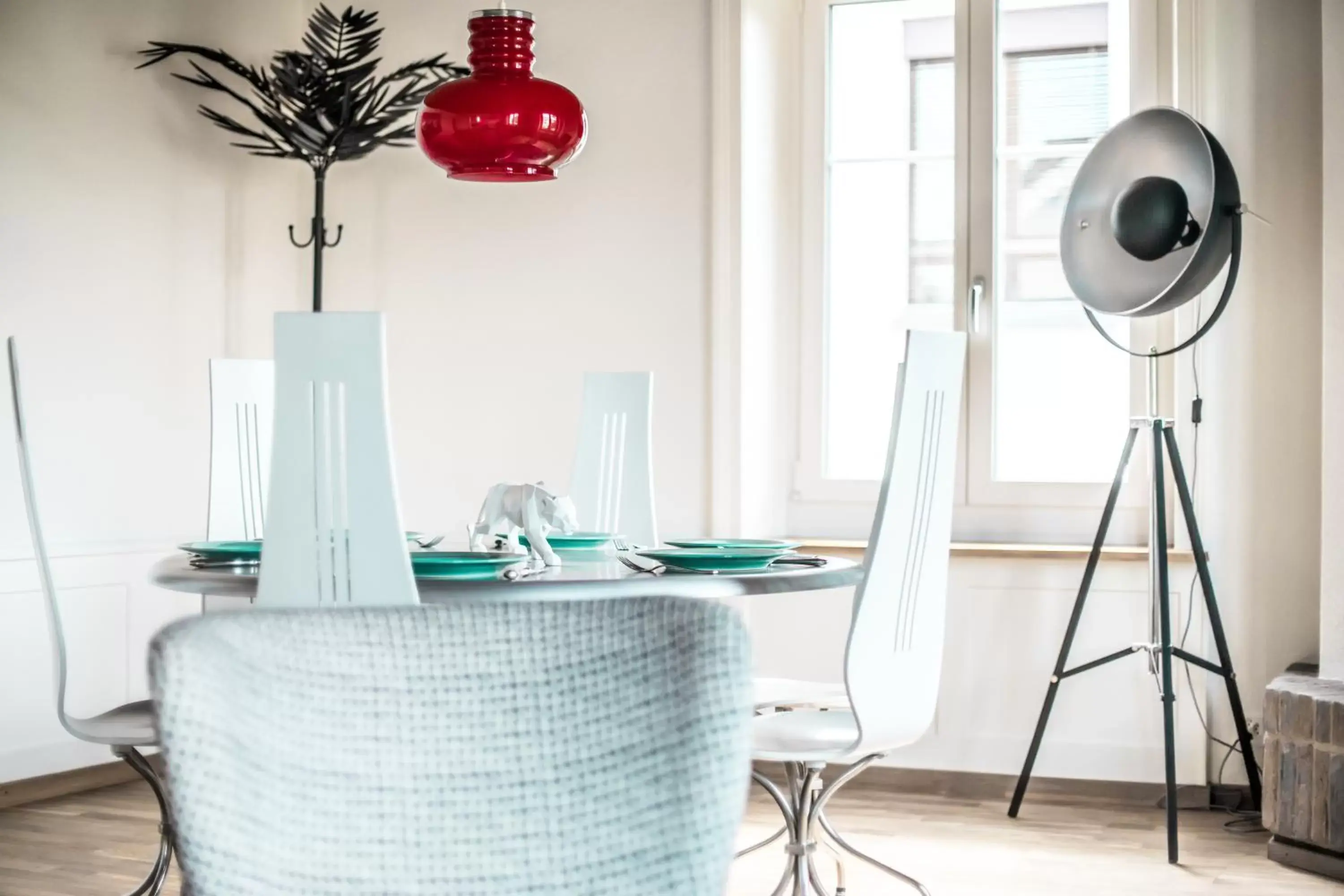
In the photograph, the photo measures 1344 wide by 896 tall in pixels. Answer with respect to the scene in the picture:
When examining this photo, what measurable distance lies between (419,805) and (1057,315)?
3.53 m

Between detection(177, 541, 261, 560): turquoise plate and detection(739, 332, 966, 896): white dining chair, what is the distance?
97 cm

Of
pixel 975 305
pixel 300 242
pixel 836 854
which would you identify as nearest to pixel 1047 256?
pixel 975 305

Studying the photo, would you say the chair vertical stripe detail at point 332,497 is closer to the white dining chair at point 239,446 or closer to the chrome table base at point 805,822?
the chrome table base at point 805,822

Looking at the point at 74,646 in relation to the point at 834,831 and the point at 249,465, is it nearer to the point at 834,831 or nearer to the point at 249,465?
the point at 249,465

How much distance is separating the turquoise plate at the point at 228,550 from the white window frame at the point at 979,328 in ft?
7.60

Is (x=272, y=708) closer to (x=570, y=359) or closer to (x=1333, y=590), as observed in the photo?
(x=1333, y=590)

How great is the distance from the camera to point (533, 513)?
2.38 metres

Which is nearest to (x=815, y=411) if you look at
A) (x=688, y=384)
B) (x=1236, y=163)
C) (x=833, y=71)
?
(x=688, y=384)

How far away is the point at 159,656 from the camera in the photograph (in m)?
0.93

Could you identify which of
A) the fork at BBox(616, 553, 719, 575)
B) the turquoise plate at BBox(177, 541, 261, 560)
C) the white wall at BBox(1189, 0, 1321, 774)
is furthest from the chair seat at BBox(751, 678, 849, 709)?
the white wall at BBox(1189, 0, 1321, 774)

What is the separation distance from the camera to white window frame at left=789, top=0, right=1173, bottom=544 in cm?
410

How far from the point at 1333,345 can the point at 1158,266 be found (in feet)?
1.57

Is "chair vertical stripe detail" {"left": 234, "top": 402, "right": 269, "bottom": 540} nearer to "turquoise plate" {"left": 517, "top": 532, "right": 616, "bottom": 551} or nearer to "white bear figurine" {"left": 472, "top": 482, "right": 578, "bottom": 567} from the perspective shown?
"turquoise plate" {"left": 517, "top": 532, "right": 616, "bottom": 551}

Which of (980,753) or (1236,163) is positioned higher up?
(1236,163)
